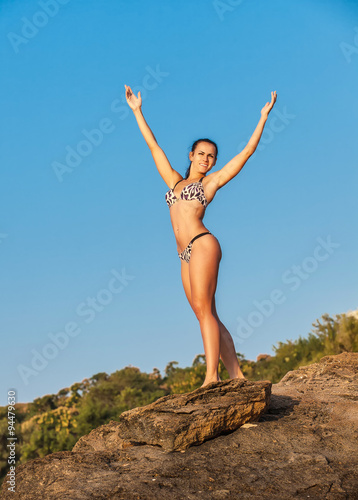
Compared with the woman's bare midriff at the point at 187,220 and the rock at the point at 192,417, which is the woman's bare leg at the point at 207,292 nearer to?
the woman's bare midriff at the point at 187,220

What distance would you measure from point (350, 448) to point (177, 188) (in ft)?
12.6

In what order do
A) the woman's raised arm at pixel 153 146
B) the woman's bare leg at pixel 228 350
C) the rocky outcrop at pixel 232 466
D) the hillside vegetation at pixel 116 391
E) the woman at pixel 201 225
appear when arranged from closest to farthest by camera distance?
the rocky outcrop at pixel 232 466
the woman at pixel 201 225
the woman's bare leg at pixel 228 350
the woman's raised arm at pixel 153 146
the hillside vegetation at pixel 116 391

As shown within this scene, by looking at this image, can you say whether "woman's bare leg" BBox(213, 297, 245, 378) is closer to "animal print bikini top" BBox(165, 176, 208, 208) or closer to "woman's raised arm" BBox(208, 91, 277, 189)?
"animal print bikini top" BBox(165, 176, 208, 208)

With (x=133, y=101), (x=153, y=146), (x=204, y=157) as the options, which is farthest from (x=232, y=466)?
(x=133, y=101)

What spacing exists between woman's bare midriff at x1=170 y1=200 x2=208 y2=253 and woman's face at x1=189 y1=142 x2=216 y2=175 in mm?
616

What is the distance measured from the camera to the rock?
5445 millimetres

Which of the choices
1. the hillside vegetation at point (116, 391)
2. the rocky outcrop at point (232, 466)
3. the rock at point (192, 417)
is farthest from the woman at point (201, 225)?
the hillside vegetation at point (116, 391)

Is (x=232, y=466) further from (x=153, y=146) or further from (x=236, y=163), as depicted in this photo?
(x=153, y=146)

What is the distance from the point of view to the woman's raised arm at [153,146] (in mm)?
7516

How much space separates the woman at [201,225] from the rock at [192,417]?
0.38 meters

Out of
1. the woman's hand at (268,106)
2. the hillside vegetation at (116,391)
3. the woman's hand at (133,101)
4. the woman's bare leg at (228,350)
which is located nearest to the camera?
the woman's bare leg at (228,350)

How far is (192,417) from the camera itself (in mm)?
5539

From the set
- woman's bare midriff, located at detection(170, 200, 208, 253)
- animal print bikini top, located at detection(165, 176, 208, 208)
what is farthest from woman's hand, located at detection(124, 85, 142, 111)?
woman's bare midriff, located at detection(170, 200, 208, 253)

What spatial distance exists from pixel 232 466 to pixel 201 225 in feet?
10.1
